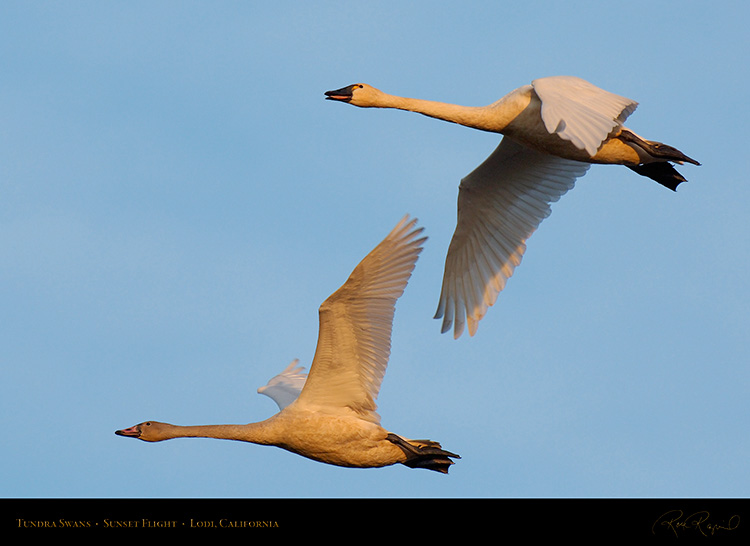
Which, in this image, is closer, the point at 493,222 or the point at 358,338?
the point at 358,338

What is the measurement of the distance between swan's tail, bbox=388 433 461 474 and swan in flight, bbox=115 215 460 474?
1cm

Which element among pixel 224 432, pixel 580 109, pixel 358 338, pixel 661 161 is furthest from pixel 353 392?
pixel 661 161

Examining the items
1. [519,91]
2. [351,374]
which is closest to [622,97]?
[519,91]

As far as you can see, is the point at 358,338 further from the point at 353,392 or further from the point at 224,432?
the point at 224,432

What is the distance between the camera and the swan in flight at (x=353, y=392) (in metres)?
14.9

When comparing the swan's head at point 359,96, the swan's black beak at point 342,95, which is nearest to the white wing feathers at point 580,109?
the swan's head at point 359,96

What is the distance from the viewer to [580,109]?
45.9 ft

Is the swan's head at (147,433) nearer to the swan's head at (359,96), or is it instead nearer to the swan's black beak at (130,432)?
the swan's black beak at (130,432)

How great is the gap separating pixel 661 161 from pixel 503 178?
2.13 m
